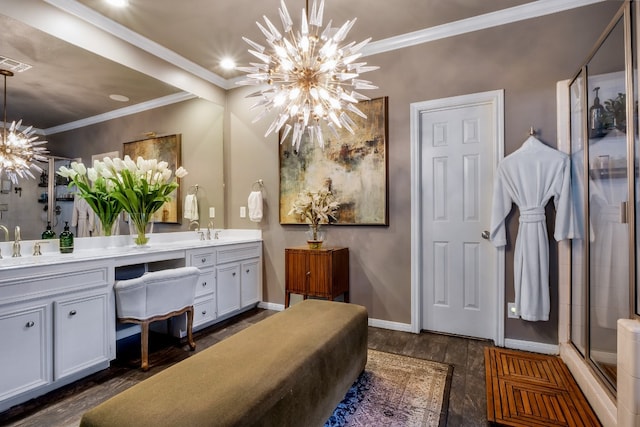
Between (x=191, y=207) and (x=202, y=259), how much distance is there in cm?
93

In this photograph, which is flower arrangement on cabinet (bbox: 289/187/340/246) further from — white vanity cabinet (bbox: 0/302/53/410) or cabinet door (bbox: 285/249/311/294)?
white vanity cabinet (bbox: 0/302/53/410)

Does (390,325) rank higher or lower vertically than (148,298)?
lower

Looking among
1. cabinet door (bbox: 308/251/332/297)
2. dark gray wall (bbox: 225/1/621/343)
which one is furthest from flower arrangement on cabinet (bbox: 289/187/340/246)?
dark gray wall (bbox: 225/1/621/343)

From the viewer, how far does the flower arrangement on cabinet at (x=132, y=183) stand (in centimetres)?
286

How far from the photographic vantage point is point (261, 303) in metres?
4.06

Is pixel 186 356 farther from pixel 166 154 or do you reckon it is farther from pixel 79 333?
pixel 166 154

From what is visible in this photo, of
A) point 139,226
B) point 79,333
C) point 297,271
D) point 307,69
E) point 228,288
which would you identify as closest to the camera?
point 307,69

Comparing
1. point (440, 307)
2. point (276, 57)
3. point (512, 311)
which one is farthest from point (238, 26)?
point (512, 311)

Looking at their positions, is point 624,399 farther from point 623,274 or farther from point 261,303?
point 261,303

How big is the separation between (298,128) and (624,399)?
2.23m

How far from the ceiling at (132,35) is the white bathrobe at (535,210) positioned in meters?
1.28

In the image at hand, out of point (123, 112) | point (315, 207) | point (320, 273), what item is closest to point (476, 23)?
point (315, 207)

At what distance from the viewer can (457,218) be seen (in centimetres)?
312

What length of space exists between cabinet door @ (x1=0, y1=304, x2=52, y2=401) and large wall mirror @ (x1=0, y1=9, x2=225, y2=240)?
2.63 ft
